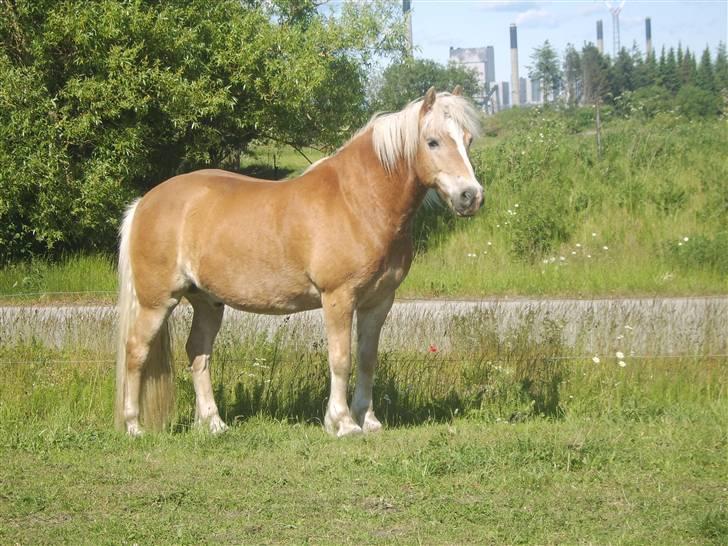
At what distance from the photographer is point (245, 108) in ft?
47.2

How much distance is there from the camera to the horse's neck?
6.75 meters

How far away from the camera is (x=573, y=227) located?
626 inches

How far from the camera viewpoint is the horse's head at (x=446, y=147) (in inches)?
254

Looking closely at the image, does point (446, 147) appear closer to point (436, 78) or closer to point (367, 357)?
point (367, 357)

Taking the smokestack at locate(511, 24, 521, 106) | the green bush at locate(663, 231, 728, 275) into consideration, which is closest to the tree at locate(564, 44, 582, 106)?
the smokestack at locate(511, 24, 521, 106)

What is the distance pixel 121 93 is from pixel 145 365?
677 cm

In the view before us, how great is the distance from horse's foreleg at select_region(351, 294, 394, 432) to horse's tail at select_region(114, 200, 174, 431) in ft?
5.13

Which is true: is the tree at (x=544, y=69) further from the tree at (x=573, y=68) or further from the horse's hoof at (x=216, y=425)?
the horse's hoof at (x=216, y=425)

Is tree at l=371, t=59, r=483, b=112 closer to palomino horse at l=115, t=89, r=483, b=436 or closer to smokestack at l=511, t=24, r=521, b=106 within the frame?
palomino horse at l=115, t=89, r=483, b=436

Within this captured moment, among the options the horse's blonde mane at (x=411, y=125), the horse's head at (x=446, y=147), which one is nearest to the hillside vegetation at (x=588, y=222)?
the horse's blonde mane at (x=411, y=125)

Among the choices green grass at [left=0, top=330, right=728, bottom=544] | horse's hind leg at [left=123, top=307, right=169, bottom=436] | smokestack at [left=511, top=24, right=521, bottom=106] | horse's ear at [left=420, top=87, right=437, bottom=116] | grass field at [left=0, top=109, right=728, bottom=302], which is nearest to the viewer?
green grass at [left=0, top=330, right=728, bottom=544]

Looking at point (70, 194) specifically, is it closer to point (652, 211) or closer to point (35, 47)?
point (35, 47)

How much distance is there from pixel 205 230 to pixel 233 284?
49 cm

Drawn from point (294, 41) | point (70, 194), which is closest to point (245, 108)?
point (294, 41)
